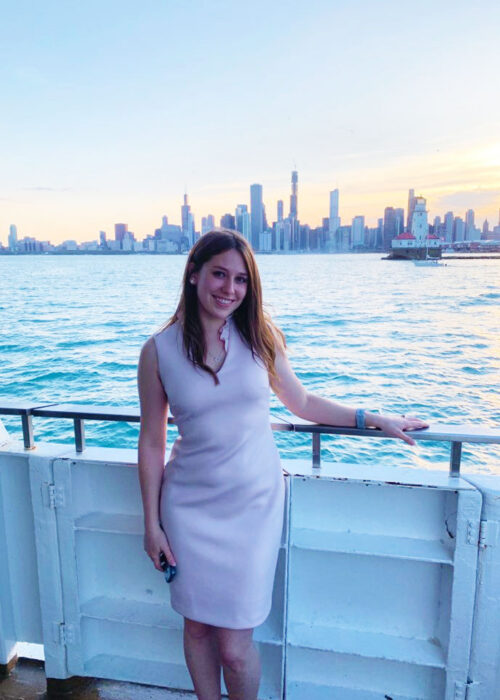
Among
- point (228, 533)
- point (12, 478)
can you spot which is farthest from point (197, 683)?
point (12, 478)

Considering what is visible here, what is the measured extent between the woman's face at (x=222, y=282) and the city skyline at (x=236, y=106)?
15.6ft

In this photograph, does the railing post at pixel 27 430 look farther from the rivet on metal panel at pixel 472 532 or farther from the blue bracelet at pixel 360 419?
the rivet on metal panel at pixel 472 532

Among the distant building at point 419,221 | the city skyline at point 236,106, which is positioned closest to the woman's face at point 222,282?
the city skyline at point 236,106

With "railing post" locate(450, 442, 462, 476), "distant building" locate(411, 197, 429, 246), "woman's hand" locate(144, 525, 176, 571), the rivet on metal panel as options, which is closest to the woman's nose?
"woman's hand" locate(144, 525, 176, 571)

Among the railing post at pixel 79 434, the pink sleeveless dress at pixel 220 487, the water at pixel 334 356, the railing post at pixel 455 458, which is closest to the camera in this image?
the pink sleeveless dress at pixel 220 487

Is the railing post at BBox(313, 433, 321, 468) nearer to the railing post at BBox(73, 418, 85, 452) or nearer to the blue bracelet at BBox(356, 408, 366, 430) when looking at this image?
the blue bracelet at BBox(356, 408, 366, 430)

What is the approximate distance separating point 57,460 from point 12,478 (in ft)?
0.76

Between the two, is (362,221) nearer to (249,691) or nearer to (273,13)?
(273,13)

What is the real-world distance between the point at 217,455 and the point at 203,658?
614 mm

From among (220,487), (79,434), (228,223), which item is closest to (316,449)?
(220,487)

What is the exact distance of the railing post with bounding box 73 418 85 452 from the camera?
5.44 ft

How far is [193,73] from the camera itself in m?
18.4

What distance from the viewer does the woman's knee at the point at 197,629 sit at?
135 centimetres

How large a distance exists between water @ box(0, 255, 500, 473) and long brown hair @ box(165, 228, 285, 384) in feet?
0.76
